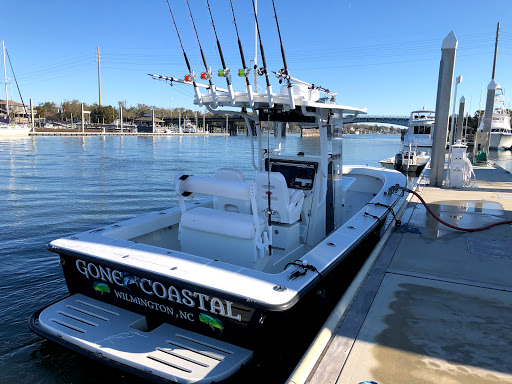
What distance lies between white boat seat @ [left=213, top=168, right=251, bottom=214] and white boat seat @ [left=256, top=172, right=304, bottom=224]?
25 centimetres

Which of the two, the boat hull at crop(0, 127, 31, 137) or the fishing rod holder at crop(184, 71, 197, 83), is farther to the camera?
the boat hull at crop(0, 127, 31, 137)

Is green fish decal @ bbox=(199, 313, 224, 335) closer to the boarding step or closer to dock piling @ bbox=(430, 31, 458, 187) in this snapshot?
the boarding step

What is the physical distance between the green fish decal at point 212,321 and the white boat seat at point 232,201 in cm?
159

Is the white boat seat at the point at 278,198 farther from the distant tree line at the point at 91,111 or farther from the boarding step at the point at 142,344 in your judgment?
the distant tree line at the point at 91,111

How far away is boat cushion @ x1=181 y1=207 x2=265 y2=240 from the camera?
151 inches

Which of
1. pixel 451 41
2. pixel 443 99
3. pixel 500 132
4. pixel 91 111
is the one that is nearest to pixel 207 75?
pixel 443 99

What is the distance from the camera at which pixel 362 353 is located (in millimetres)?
2801

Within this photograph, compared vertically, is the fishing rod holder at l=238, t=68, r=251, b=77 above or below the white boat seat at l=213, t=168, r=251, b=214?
above

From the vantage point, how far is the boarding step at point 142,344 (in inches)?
114

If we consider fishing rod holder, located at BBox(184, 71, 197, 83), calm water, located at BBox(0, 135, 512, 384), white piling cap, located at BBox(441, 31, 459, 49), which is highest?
white piling cap, located at BBox(441, 31, 459, 49)

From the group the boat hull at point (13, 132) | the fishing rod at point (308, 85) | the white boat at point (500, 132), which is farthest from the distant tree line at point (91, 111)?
the fishing rod at point (308, 85)

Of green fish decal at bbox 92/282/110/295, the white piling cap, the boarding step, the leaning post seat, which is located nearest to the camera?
the boarding step

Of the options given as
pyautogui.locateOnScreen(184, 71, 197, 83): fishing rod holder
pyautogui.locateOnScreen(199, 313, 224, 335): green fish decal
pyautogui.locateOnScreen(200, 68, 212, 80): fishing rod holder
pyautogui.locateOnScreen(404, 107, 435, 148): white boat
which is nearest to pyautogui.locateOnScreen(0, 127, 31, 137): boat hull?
pyautogui.locateOnScreen(404, 107, 435, 148): white boat

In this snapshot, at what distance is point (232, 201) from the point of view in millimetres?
4594
